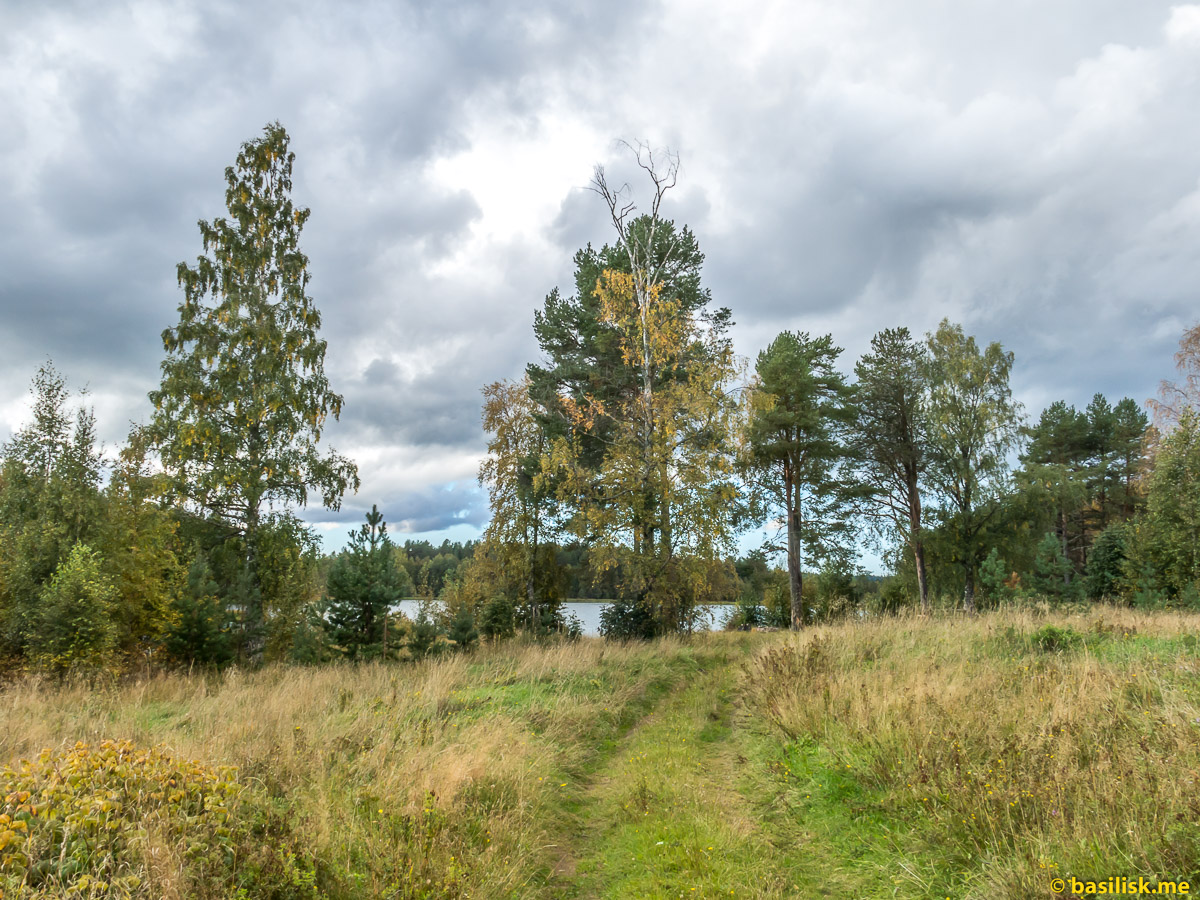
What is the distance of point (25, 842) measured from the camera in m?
2.95

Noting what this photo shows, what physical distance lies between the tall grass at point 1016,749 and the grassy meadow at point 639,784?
21mm

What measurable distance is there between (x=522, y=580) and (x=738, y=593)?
10116mm

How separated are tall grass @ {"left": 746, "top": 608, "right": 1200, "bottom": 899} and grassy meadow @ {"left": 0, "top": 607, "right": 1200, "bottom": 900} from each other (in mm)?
21

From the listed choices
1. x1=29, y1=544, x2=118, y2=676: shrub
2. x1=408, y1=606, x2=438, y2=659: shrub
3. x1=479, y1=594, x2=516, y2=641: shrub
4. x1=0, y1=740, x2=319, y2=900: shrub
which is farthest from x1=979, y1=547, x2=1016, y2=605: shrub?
x1=29, y1=544, x2=118, y2=676: shrub

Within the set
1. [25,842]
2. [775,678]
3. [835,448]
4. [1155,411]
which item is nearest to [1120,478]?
[1155,411]

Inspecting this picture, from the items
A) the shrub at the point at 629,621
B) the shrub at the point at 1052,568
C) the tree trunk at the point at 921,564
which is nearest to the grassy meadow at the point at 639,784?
the shrub at the point at 629,621

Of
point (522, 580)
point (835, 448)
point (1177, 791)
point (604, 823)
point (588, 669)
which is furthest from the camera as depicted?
point (522, 580)

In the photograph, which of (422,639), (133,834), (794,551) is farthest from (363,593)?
(794,551)

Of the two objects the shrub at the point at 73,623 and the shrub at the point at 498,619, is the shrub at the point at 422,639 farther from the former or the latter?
the shrub at the point at 73,623

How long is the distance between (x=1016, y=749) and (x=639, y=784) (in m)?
3.38

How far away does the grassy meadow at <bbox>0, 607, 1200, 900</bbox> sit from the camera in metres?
3.34

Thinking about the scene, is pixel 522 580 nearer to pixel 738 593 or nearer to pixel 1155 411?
pixel 738 593

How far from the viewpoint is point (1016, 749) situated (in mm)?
4715

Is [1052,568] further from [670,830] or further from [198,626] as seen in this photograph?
[198,626]
